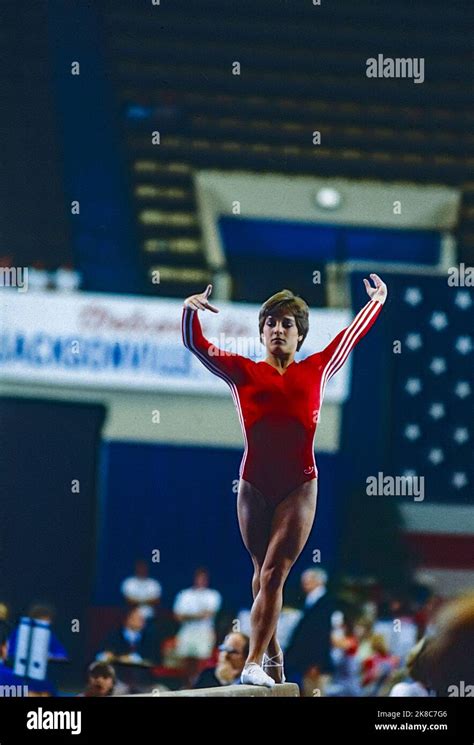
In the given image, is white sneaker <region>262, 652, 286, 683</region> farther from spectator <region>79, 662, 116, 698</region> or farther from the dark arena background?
spectator <region>79, 662, 116, 698</region>

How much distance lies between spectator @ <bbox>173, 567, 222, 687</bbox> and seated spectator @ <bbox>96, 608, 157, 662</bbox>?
0.53ft

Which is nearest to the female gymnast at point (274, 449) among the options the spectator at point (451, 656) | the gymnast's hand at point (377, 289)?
the gymnast's hand at point (377, 289)

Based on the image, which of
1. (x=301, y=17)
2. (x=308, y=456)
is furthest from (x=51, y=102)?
(x=308, y=456)

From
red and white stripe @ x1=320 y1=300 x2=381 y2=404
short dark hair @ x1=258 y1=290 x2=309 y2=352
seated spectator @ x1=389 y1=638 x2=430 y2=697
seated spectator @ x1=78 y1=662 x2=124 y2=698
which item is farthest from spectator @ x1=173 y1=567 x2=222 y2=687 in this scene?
short dark hair @ x1=258 y1=290 x2=309 y2=352

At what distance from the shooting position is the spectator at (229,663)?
6703 mm

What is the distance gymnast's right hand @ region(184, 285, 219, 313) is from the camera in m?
6.89

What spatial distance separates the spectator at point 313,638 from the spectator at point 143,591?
77cm

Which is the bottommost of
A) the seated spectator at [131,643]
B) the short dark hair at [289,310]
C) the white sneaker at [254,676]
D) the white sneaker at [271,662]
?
the white sneaker at [254,676]

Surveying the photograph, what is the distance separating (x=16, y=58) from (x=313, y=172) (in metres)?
1.82

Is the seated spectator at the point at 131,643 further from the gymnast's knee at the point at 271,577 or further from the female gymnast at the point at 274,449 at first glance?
the gymnast's knee at the point at 271,577

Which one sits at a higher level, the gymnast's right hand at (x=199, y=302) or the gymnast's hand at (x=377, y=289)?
the gymnast's hand at (x=377, y=289)

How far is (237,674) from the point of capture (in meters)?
6.71

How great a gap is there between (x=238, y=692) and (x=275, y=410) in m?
1.50
